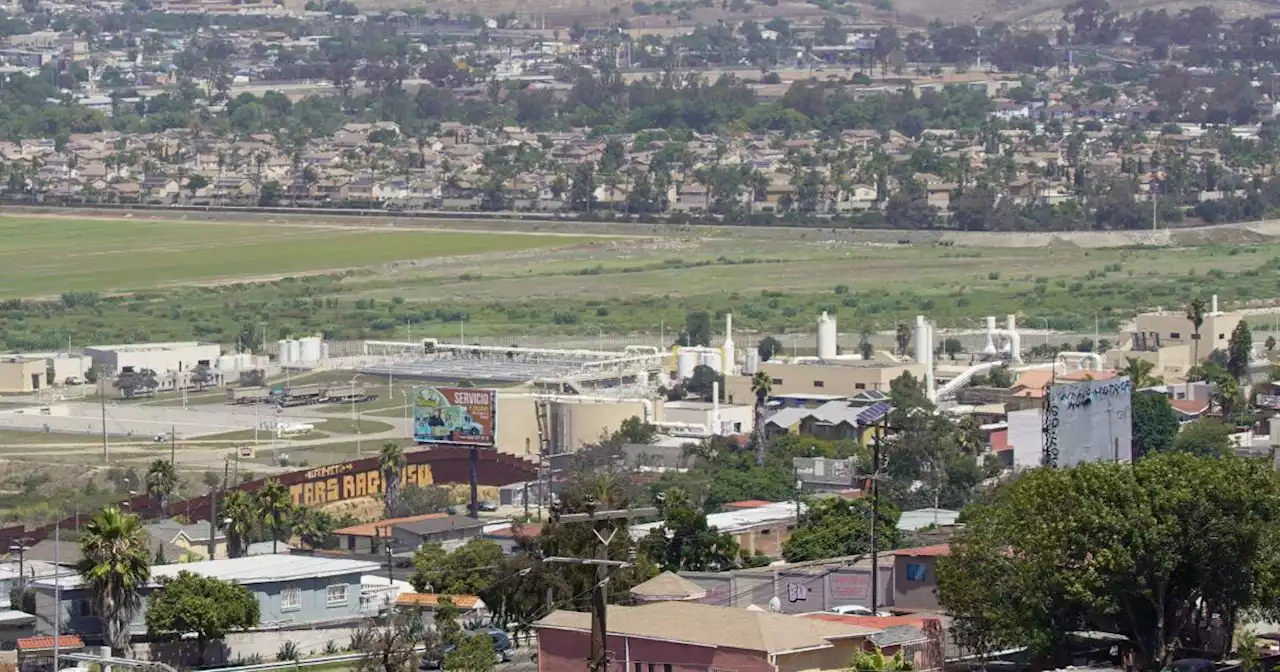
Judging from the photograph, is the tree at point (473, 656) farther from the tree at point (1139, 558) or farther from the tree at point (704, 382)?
the tree at point (704, 382)

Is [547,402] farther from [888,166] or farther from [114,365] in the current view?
[888,166]

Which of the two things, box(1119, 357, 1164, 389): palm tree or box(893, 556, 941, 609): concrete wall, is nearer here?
box(893, 556, 941, 609): concrete wall

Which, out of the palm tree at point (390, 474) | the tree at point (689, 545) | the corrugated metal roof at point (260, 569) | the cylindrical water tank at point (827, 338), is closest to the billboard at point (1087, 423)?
the tree at point (689, 545)

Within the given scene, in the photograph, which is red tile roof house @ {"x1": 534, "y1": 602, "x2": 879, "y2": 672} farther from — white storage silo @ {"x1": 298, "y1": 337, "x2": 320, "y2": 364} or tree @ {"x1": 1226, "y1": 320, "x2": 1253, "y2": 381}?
white storage silo @ {"x1": 298, "y1": 337, "x2": 320, "y2": 364}

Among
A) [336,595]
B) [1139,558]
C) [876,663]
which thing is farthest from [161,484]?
[876,663]

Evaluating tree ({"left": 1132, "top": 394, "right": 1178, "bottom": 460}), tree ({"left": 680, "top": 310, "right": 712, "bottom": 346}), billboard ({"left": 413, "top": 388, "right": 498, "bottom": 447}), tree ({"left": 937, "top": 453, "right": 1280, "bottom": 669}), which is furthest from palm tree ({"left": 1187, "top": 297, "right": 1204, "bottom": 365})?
tree ({"left": 937, "top": 453, "right": 1280, "bottom": 669})

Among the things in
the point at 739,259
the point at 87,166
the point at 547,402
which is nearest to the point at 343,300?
the point at 739,259
